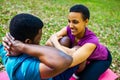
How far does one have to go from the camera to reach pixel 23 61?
8.18 feet

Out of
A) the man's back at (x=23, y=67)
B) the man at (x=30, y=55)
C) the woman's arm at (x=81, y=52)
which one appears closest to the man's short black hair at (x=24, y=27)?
the man at (x=30, y=55)

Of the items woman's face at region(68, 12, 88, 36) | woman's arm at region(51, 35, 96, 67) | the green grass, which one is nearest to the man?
woman's arm at region(51, 35, 96, 67)

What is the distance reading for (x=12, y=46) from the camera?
8.30ft

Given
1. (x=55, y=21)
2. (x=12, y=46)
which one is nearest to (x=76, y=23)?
(x=12, y=46)

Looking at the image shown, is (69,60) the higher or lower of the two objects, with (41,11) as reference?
higher

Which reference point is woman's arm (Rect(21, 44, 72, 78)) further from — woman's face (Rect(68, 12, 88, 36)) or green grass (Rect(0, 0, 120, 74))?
green grass (Rect(0, 0, 120, 74))


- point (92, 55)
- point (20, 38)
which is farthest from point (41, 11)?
point (20, 38)

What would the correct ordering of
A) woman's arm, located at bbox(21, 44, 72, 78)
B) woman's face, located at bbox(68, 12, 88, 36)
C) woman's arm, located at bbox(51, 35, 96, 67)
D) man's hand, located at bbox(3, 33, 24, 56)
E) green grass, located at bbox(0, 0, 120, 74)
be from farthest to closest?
green grass, located at bbox(0, 0, 120, 74)
woman's face, located at bbox(68, 12, 88, 36)
woman's arm, located at bbox(51, 35, 96, 67)
man's hand, located at bbox(3, 33, 24, 56)
woman's arm, located at bbox(21, 44, 72, 78)

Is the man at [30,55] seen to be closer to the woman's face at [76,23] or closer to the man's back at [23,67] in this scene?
the man's back at [23,67]

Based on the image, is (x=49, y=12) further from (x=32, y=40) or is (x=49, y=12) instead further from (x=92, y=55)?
(x=32, y=40)

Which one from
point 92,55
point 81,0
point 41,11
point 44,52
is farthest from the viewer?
point 81,0

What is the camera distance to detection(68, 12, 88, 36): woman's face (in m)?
3.68

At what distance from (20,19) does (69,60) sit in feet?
1.82

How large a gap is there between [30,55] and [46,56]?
0.17 m
